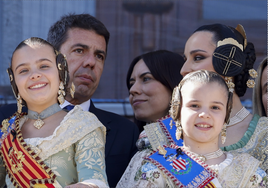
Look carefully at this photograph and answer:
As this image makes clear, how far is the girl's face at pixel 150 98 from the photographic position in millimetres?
3158

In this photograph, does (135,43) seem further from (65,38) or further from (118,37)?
(65,38)

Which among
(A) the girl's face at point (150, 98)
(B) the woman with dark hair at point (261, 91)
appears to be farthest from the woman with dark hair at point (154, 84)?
(B) the woman with dark hair at point (261, 91)

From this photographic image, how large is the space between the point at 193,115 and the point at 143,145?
2.08ft

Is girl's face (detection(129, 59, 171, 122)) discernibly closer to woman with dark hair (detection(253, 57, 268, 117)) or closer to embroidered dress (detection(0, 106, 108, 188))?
woman with dark hair (detection(253, 57, 268, 117))

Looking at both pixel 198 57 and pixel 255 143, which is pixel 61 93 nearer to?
pixel 198 57

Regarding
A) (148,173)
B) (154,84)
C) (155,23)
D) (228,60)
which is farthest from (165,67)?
(155,23)

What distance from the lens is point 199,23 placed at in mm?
5316

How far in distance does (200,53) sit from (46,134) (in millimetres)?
1076

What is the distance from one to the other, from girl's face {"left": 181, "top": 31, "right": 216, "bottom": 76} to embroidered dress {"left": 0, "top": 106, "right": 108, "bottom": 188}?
30.2 inches

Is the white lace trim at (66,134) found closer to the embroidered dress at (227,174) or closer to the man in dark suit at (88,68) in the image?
the embroidered dress at (227,174)

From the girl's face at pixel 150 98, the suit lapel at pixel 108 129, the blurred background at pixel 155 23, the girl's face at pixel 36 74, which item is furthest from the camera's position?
the blurred background at pixel 155 23

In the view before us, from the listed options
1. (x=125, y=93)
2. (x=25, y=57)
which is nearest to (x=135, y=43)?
(x=125, y=93)

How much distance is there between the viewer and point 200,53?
2469mm

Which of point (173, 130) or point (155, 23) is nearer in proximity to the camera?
point (173, 130)
